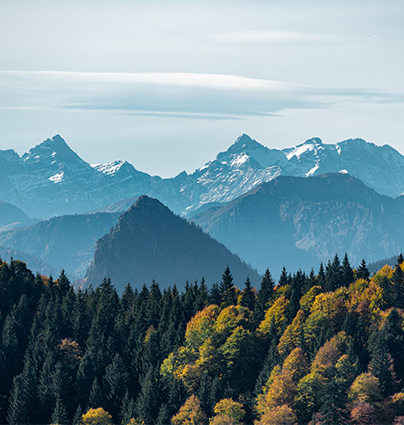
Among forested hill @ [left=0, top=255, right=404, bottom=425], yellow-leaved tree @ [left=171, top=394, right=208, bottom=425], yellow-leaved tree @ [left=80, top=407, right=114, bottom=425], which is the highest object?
forested hill @ [left=0, top=255, right=404, bottom=425]

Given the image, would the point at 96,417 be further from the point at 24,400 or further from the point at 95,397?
the point at 24,400

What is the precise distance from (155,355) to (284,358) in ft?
116

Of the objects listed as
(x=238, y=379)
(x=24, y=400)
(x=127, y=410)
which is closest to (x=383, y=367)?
(x=238, y=379)

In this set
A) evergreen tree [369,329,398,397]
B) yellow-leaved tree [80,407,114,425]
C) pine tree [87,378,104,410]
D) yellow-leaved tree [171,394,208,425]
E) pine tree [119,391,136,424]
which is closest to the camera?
evergreen tree [369,329,398,397]

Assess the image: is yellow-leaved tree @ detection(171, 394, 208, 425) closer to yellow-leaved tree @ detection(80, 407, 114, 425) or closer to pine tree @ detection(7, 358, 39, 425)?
yellow-leaved tree @ detection(80, 407, 114, 425)

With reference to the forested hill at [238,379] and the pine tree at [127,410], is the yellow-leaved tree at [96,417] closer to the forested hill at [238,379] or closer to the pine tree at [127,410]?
the forested hill at [238,379]

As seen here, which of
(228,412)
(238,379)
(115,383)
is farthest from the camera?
(115,383)

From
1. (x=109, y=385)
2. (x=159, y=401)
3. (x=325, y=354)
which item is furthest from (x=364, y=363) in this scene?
(x=109, y=385)

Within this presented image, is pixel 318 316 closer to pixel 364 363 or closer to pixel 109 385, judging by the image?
pixel 364 363

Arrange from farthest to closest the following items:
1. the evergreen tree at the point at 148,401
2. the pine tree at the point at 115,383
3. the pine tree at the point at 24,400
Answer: the pine tree at the point at 115,383, the pine tree at the point at 24,400, the evergreen tree at the point at 148,401

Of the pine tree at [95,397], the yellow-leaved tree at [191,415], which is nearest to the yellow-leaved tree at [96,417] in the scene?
the pine tree at [95,397]

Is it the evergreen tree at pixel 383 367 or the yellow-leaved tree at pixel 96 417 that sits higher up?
the evergreen tree at pixel 383 367

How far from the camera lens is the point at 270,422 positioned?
161875mm

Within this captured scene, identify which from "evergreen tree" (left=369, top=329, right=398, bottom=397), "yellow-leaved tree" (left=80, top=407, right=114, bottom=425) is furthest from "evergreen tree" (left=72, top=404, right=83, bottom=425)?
"evergreen tree" (left=369, top=329, right=398, bottom=397)
